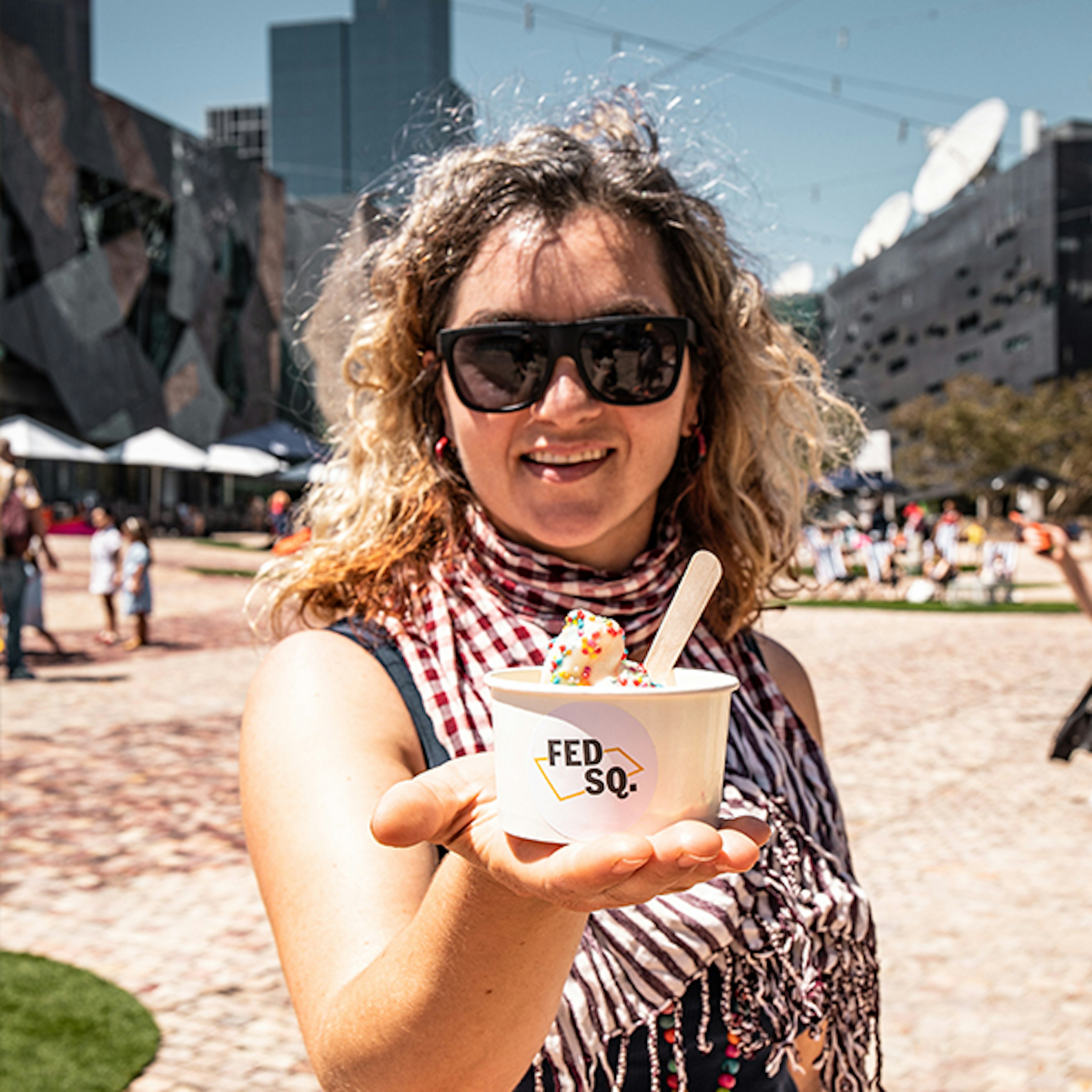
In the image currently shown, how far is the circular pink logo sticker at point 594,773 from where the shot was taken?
104 cm

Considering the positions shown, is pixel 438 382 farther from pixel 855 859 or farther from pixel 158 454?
pixel 158 454

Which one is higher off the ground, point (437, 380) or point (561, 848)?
point (437, 380)

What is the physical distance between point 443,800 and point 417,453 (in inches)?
36.8

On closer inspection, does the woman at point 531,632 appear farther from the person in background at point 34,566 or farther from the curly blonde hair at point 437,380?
the person in background at point 34,566

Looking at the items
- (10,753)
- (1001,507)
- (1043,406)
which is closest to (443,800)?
(10,753)

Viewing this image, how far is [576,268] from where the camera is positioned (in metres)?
1.68

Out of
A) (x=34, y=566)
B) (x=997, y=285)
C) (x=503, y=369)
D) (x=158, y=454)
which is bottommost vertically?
(x=34, y=566)

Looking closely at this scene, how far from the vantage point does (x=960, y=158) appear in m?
54.6

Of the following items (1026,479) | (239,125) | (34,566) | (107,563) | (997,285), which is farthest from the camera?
(239,125)

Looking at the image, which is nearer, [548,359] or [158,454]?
[548,359]

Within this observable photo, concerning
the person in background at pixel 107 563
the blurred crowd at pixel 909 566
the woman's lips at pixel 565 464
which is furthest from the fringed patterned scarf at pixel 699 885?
the blurred crowd at pixel 909 566

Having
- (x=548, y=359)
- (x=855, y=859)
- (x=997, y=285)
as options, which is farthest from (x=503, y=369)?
(x=997, y=285)

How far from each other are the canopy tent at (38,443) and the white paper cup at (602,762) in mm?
29807

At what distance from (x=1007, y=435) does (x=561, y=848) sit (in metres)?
53.7
